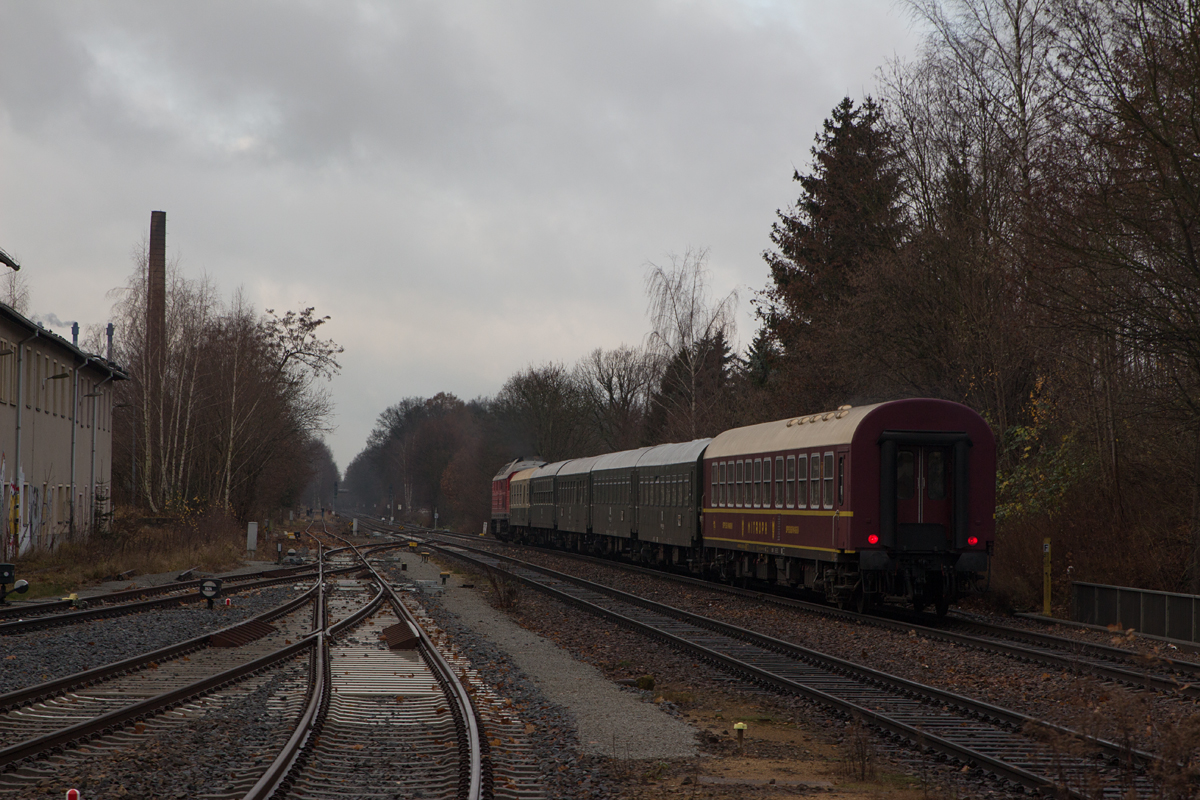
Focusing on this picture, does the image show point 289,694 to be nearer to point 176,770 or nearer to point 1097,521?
point 176,770

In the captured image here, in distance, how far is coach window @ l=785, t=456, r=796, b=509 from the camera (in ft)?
65.8

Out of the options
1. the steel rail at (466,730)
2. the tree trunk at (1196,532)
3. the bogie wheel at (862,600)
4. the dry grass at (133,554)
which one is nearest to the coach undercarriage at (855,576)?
the bogie wheel at (862,600)

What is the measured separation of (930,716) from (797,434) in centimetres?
1066

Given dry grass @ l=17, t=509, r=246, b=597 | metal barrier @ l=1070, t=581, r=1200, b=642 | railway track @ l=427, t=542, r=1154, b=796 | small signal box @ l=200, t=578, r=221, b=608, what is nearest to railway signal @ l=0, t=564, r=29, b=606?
dry grass @ l=17, t=509, r=246, b=597

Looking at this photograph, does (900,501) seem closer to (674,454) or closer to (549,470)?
(674,454)

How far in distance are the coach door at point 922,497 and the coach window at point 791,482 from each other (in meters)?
2.48

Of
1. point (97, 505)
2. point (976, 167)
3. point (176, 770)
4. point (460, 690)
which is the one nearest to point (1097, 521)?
point (976, 167)

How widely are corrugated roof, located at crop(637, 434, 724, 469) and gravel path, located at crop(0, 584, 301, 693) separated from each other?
1097 cm

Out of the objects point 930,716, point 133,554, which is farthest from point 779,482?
point 133,554

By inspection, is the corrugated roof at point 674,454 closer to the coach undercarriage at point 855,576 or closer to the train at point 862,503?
the train at point 862,503

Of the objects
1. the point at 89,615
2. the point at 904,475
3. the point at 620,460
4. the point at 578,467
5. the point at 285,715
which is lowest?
the point at 89,615

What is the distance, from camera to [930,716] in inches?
394

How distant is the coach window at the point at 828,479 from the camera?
60.1 feet

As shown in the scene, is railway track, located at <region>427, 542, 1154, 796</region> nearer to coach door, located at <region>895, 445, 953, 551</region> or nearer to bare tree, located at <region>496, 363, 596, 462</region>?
coach door, located at <region>895, 445, 953, 551</region>
